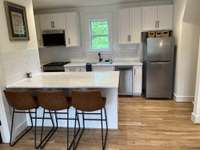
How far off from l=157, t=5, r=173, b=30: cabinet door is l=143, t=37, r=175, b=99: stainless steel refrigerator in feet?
1.83

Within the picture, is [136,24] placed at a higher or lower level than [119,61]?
higher

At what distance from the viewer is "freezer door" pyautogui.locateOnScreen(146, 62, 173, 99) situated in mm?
4051

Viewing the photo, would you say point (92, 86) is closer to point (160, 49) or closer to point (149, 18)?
point (160, 49)

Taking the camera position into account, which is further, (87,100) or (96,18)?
(96,18)

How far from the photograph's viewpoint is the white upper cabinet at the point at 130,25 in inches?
169

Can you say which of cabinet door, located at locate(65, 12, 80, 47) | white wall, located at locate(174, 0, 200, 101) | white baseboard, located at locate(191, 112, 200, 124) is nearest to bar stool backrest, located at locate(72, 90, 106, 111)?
white baseboard, located at locate(191, 112, 200, 124)

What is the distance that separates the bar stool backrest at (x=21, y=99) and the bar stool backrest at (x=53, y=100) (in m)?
0.12

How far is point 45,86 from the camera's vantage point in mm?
2504

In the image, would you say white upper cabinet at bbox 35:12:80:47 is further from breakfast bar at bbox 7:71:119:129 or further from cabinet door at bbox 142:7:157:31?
breakfast bar at bbox 7:71:119:129

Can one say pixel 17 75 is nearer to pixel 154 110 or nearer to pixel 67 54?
pixel 67 54

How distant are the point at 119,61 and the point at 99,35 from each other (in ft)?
3.17

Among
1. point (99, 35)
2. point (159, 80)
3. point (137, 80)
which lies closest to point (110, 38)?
point (99, 35)

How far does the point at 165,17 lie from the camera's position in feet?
13.8

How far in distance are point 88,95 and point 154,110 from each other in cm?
197
